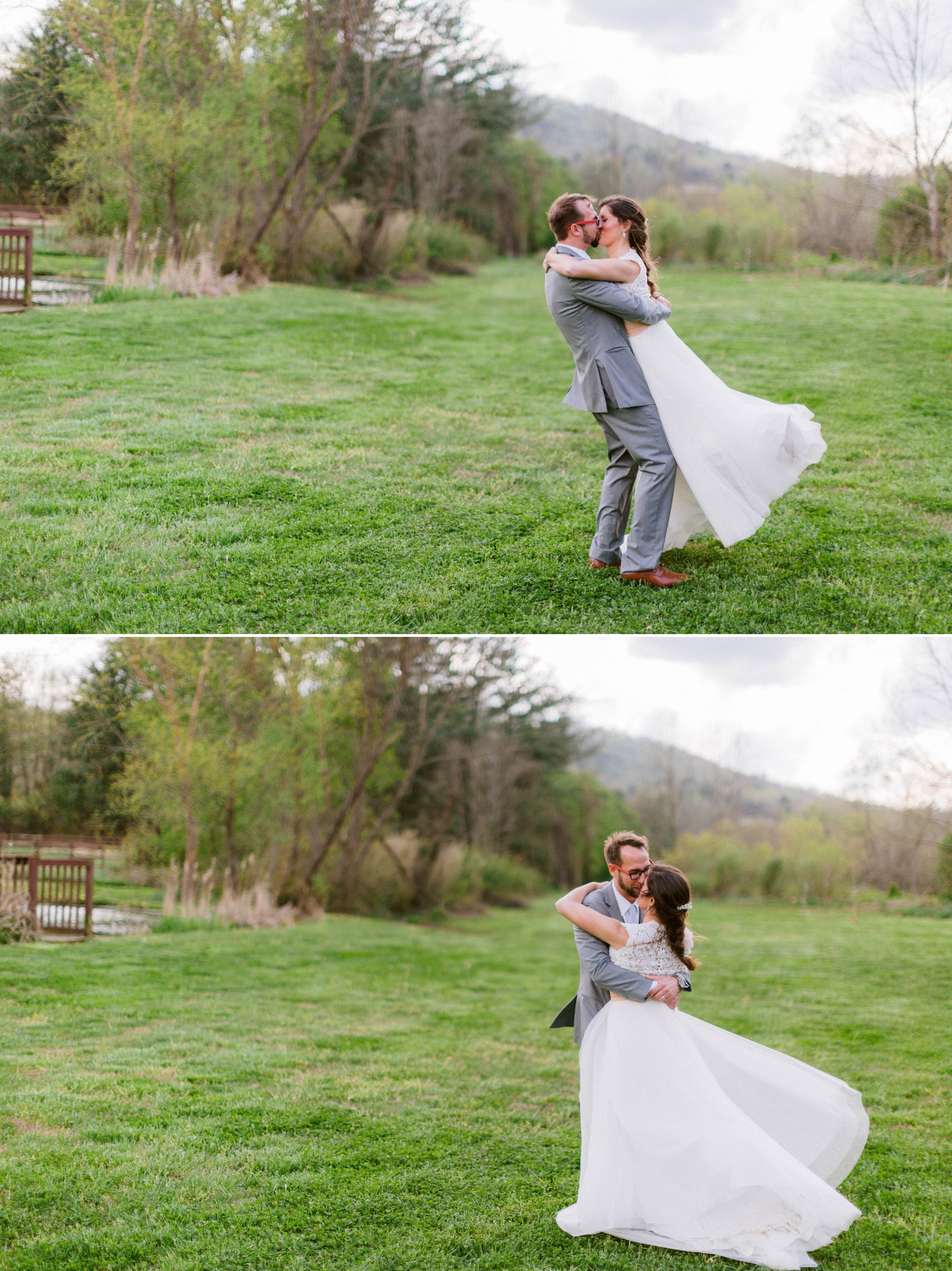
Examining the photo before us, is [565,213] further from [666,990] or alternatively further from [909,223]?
[909,223]

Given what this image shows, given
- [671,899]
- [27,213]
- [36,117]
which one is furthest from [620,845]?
[36,117]

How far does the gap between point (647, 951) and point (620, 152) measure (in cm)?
3637

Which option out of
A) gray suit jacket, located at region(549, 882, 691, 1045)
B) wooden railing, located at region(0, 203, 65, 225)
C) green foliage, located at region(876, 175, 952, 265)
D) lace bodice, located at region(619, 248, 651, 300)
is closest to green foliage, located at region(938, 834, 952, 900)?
lace bodice, located at region(619, 248, 651, 300)

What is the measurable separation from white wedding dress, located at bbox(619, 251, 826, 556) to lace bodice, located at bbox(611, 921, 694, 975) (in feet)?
7.44

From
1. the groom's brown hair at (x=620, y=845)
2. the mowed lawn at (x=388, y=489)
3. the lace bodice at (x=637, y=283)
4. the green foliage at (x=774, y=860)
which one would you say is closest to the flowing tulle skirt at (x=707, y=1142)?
the groom's brown hair at (x=620, y=845)

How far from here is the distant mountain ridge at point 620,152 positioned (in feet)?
107

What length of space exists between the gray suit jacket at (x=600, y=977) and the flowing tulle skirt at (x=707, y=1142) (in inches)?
3.7

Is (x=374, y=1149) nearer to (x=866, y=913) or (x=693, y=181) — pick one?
(x=866, y=913)

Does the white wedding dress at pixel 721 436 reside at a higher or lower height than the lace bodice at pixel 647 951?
higher

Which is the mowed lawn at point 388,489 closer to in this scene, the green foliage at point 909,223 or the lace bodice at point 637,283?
the lace bodice at point 637,283

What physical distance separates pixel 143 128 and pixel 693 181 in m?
22.2

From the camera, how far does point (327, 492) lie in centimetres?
711

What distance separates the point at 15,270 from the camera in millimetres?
11609

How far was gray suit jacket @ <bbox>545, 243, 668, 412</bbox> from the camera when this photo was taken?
5133 mm
